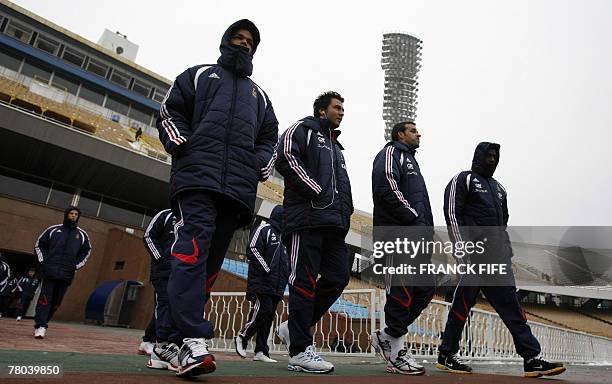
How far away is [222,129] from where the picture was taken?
2504 mm

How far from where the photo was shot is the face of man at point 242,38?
2843 mm

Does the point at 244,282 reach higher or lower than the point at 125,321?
higher

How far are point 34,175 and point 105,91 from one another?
1022 centimetres

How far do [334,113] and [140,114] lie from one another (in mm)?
25469

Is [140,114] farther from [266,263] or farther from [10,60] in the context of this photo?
[266,263]

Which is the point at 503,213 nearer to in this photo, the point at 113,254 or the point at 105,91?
the point at 113,254

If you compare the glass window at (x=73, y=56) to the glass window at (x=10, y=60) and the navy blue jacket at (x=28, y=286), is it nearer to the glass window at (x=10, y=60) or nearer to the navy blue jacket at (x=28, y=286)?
the glass window at (x=10, y=60)

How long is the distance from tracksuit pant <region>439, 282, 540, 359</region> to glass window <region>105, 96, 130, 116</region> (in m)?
25.6

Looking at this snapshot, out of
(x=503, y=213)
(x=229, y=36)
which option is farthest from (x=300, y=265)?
(x=503, y=213)

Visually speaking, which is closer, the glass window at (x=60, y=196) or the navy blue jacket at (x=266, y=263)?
the navy blue jacket at (x=266, y=263)

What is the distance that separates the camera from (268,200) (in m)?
22.5

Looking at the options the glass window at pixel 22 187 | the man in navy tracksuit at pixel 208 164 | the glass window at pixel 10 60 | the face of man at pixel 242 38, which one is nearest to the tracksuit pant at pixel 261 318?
the man in navy tracksuit at pixel 208 164

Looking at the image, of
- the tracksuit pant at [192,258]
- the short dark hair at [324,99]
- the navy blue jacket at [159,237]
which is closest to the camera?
the tracksuit pant at [192,258]

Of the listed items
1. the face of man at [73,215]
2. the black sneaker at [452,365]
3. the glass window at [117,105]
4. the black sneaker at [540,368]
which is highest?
the glass window at [117,105]
